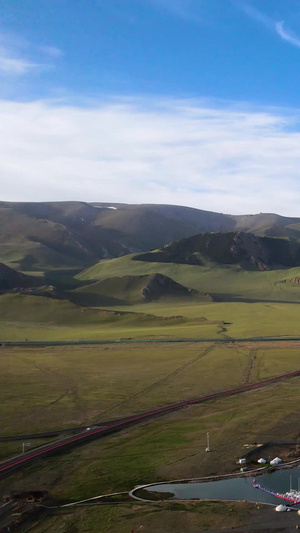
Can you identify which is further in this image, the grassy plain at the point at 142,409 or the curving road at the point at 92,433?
the curving road at the point at 92,433

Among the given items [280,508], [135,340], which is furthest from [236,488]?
[135,340]

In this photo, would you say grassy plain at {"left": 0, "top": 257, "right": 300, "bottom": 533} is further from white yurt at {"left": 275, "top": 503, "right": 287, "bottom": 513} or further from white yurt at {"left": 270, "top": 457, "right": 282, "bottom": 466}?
white yurt at {"left": 270, "top": 457, "right": 282, "bottom": 466}

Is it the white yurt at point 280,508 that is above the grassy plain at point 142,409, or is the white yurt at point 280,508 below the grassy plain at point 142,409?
above

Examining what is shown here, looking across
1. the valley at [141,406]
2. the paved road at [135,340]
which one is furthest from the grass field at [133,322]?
the paved road at [135,340]

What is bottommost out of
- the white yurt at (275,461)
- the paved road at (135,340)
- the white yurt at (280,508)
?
the paved road at (135,340)

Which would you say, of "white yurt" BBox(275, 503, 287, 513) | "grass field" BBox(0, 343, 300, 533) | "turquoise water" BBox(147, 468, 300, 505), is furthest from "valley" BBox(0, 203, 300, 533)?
"white yurt" BBox(275, 503, 287, 513)

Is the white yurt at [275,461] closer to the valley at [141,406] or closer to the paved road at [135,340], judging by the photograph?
the valley at [141,406]
